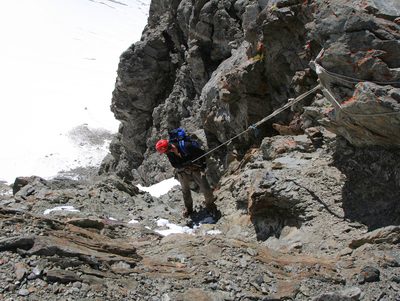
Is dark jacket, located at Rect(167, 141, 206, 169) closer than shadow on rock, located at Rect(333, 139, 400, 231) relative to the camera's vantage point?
No

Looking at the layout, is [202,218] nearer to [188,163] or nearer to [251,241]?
[188,163]

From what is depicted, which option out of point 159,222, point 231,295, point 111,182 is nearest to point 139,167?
point 111,182

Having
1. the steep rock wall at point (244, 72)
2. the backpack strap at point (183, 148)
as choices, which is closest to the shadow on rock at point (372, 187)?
the steep rock wall at point (244, 72)

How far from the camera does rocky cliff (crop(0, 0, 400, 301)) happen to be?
150 inches

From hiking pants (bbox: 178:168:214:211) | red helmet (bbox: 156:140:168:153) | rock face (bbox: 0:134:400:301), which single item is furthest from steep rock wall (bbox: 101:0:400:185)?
red helmet (bbox: 156:140:168:153)

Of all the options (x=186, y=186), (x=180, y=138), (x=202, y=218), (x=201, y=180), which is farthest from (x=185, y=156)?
(x=202, y=218)

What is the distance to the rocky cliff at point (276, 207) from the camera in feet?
12.5

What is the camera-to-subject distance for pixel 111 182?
34.1ft

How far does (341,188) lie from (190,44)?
47.8 feet

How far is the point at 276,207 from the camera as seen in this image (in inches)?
265

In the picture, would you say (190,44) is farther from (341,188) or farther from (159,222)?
(341,188)

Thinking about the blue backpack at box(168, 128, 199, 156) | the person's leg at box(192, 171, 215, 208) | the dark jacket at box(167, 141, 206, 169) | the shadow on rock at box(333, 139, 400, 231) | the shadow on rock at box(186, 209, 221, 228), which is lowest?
the shadow on rock at box(186, 209, 221, 228)

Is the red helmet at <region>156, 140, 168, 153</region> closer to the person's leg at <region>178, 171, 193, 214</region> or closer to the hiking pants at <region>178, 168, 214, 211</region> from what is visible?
the hiking pants at <region>178, 168, 214, 211</region>

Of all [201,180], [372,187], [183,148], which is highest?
[372,187]
